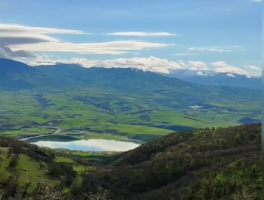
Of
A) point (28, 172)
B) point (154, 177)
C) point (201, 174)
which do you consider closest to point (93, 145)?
point (154, 177)

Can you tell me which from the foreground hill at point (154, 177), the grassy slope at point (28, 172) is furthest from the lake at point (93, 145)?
the grassy slope at point (28, 172)

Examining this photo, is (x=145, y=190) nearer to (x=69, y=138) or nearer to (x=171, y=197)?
(x=171, y=197)

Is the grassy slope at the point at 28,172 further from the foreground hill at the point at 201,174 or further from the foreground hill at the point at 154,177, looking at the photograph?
the foreground hill at the point at 201,174

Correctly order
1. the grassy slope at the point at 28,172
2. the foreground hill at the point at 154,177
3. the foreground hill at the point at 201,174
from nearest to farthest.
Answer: the foreground hill at the point at 201,174, the foreground hill at the point at 154,177, the grassy slope at the point at 28,172

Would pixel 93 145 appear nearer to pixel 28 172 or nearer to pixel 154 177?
pixel 154 177

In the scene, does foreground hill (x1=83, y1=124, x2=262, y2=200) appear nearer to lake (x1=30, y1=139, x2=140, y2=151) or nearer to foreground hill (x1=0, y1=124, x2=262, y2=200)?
foreground hill (x1=0, y1=124, x2=262, y2=200)

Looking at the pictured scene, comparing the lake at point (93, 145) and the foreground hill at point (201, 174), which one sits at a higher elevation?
the foreground hill at point (201, 174)

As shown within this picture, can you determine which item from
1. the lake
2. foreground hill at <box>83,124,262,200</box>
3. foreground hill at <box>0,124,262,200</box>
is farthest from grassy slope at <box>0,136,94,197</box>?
the lake

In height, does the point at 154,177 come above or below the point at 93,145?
above

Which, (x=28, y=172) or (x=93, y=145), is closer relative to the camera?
(x=28, y=172)
